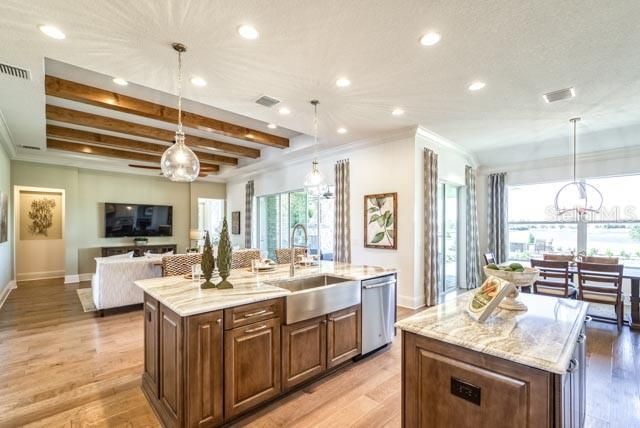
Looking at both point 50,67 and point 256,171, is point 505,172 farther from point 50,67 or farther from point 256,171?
point 50,67

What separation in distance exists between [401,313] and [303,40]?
4.04m

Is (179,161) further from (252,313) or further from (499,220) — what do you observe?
(499,220)

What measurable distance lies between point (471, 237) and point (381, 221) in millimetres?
2597

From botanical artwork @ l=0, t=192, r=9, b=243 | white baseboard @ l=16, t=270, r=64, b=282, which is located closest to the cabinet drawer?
botanical artwork @ l=0, t=192, r=9, b=243

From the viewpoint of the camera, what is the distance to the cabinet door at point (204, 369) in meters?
1.92

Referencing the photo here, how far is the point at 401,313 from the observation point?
15.5 feet

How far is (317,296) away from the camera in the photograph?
263 cm

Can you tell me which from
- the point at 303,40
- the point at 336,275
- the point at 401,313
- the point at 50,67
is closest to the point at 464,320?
the point at 336,275

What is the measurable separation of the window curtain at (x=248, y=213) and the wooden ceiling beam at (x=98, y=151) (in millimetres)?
2511

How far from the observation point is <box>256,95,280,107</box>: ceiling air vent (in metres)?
3.84

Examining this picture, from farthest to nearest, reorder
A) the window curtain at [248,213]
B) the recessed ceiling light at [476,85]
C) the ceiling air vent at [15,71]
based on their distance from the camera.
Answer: the window curtain at [248,213], the recessed ceiling light at [476,85], the ceiling air vent at [15,71]

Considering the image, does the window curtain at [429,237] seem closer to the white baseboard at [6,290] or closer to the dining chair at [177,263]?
the dining chair at [177,263]

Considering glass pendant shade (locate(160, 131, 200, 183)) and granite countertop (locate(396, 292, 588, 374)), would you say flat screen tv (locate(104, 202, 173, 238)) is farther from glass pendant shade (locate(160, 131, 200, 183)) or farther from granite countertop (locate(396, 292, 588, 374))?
granite countertop (locate(396, 292, 588, 374))

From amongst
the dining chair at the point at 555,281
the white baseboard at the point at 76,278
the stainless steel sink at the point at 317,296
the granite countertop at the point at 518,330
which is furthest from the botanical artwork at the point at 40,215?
the dining chair at the point at 555,281
